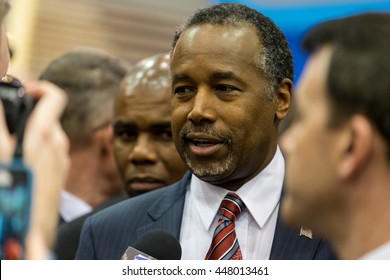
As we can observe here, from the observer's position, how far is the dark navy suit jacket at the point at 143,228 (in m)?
2.29

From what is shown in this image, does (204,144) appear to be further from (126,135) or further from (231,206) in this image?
(126,135)

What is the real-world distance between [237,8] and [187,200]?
0.61 meters

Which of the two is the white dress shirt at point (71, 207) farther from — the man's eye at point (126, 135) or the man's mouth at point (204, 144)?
the man's mouth at point (204, 144)

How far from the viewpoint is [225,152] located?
236 cm

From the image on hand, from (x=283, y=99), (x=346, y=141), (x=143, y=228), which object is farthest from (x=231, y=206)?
(x=346, y=141)

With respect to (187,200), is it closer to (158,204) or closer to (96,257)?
(158,204)

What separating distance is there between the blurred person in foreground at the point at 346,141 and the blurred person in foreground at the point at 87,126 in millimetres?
2159

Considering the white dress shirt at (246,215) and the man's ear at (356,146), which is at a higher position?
the man's ear at (356,146)

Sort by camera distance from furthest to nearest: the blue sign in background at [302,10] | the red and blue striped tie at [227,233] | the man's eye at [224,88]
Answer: the blue sign in background at [302,10], the man's eye at [224,88], the red and blue striped tie at [227,233]

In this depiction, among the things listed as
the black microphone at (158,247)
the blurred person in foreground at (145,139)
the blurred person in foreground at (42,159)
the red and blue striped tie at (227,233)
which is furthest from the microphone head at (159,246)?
the blurred person in foreground at (145,139)

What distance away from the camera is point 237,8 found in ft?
8.28

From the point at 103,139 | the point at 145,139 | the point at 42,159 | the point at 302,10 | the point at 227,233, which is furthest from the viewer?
the point at 302,10

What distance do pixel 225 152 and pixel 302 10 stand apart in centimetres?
424
